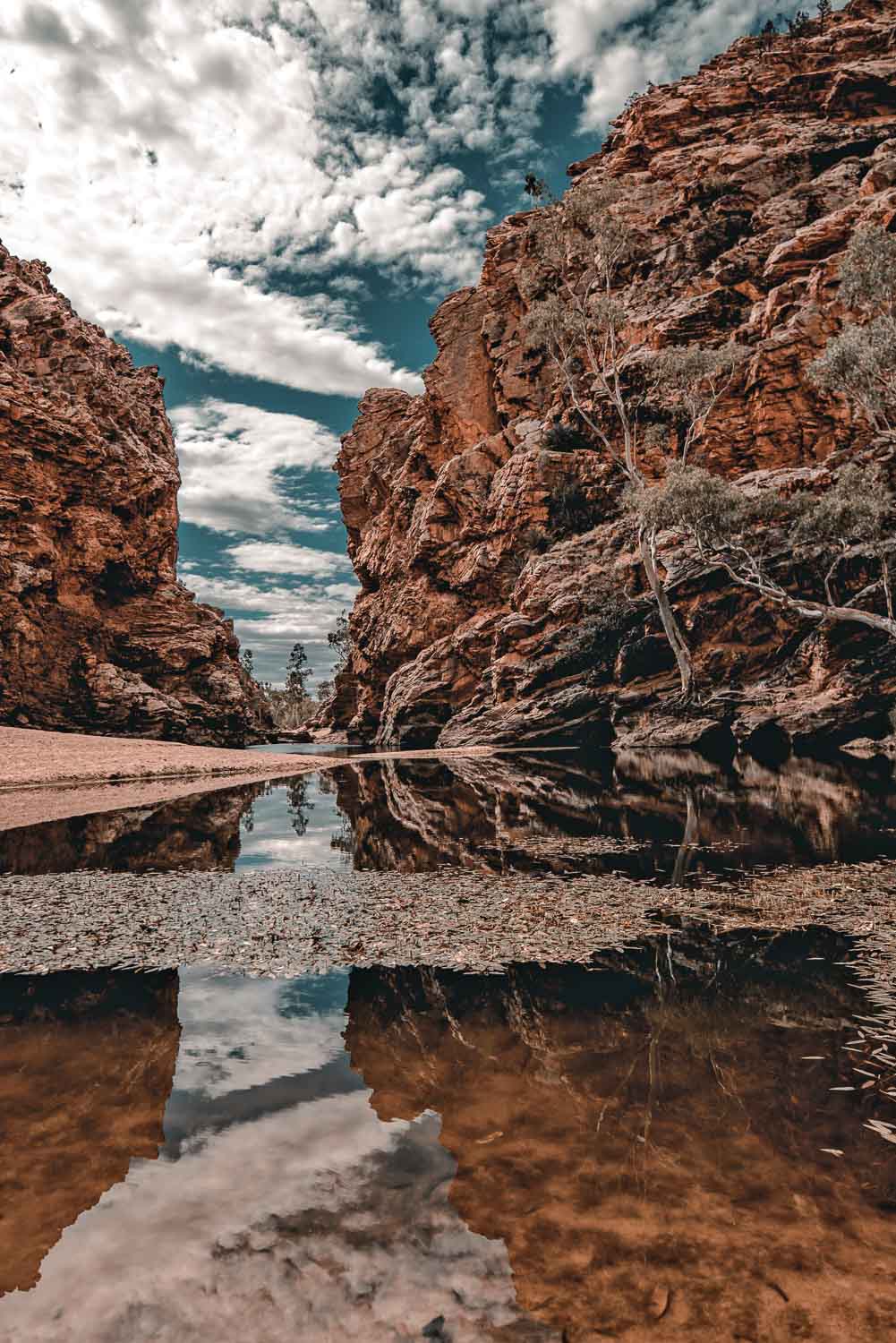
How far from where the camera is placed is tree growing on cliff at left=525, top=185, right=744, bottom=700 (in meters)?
48.7

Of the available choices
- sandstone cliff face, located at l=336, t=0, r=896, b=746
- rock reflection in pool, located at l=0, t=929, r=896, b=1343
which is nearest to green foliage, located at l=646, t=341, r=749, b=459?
sandstone cliff face, located at l=336, t=0, r=896, b=746

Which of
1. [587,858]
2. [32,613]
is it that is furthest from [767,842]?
[32,613]

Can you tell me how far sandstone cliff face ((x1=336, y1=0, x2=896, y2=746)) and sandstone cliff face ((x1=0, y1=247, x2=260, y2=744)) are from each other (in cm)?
2120

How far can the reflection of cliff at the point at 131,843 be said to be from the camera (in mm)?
14607

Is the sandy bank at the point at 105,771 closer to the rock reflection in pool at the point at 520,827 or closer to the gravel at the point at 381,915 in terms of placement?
the rock reflection in pool at the point at 520,827

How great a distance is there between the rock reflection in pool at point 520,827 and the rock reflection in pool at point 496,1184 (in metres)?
6.77

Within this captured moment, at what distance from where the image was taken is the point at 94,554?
2502 inches

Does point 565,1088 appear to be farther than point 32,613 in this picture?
No

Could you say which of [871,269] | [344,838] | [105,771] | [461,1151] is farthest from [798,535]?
[461,1151]

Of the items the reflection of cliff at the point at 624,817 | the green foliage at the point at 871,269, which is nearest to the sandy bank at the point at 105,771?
the reflection of cliff at the point at 624,817

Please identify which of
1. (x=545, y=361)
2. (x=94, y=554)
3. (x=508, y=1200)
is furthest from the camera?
(x=545, y=361)

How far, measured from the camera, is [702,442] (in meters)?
52.9

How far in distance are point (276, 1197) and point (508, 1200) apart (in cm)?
146

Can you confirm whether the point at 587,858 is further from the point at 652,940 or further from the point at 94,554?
the point at 94,554
